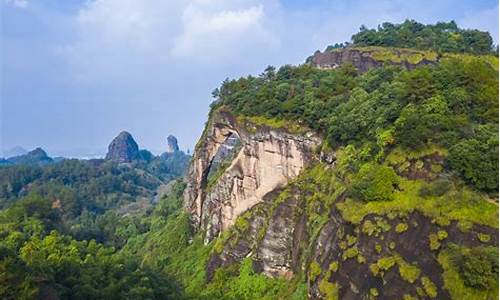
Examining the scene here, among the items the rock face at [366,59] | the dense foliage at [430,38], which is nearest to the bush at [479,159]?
the rock face at [366,59]

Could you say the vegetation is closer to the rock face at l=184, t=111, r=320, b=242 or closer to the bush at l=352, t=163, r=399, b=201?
the bush at l=352, t=163, r=399, b=201

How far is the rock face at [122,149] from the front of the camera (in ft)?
423

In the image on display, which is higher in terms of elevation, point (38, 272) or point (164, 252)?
point (38, 272)

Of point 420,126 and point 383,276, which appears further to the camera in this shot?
point 420,126

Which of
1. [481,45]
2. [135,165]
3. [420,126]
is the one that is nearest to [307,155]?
[420,126]

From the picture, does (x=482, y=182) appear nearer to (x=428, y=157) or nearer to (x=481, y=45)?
(x=428, y=157)

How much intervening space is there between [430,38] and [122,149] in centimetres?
10644

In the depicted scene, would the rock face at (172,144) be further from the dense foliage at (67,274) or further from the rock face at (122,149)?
the dense foliage at (67,274)

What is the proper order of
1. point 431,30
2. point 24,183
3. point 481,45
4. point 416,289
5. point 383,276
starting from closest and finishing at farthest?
point 416,289 < point 383,276 < point 481,45 < point 431,30 < point 24,183

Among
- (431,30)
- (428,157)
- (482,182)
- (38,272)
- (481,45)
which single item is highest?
(431,30)

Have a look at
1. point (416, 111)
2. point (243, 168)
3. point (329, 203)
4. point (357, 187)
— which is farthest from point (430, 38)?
point (357, 187)

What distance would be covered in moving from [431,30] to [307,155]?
27.8 meters

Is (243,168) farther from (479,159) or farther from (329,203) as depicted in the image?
(479,159)

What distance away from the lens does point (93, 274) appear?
2047 centimetres
